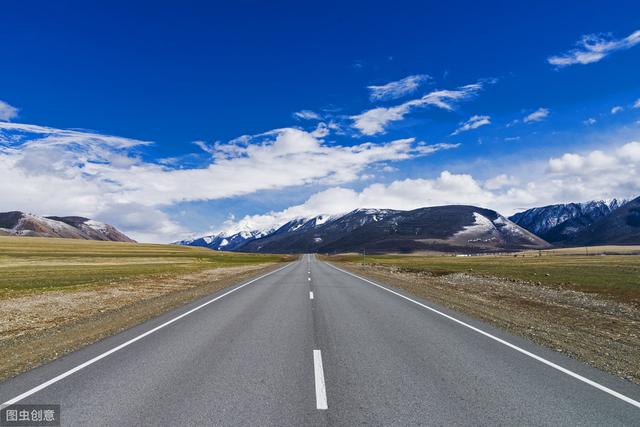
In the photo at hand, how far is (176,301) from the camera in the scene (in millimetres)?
20625

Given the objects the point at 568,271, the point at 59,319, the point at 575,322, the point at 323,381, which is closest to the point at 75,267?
the point at 59,319

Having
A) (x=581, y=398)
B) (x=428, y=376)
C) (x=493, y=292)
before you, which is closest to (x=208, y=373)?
(x=428, y=376)

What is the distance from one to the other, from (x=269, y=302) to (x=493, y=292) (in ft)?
51.2

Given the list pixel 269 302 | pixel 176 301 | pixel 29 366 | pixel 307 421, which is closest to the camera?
pixel 307 421

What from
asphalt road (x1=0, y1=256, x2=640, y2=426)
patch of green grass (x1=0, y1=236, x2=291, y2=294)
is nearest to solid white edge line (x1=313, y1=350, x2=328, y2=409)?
asphalt road (x1=0, y1=256, x2=640, y2=426)

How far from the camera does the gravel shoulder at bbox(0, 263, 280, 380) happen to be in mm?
10055

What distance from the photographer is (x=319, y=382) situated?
736 cm

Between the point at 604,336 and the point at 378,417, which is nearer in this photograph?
the point at 378,417

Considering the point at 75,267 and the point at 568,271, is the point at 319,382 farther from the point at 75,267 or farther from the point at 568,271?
the point at 75,267

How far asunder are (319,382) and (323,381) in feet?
0.29

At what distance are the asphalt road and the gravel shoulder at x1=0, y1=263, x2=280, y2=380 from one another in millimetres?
909

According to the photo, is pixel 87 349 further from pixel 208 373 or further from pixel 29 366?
pixel 208 373

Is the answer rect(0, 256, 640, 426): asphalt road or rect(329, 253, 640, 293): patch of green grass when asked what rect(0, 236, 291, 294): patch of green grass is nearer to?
rect(0, 256, 640, 426): asphalt road

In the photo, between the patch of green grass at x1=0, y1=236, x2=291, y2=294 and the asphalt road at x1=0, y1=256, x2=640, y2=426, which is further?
the patch of green grass at x1=0, y1=236, x2=291, y2=294
